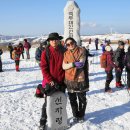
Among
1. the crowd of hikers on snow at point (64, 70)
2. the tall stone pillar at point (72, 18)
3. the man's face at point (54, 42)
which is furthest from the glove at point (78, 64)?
the tall stone pillar at point (72, 18)

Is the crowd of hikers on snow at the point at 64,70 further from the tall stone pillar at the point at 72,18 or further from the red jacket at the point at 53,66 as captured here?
the tall stone pillar at the point at 72,18

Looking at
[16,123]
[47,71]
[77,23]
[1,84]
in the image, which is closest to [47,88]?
[47,71]

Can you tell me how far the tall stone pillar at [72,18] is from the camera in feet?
66.0

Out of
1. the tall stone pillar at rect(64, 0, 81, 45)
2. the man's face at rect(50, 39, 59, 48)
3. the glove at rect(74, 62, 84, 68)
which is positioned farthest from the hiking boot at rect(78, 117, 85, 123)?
the tall stone pillar at rect(64, 0, 81, 45)

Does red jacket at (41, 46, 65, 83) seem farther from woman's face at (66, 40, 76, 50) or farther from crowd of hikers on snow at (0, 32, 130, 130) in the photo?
woman's face at (66, 40, 76, 50)

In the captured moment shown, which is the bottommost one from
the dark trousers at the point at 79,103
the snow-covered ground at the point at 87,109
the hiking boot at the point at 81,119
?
the snow-covered ground at the point at 87,109

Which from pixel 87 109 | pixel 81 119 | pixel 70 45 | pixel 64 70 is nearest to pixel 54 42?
pixel 70 45

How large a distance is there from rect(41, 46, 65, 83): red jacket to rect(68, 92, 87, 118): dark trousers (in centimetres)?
61

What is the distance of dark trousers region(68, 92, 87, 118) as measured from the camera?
6.58 metres

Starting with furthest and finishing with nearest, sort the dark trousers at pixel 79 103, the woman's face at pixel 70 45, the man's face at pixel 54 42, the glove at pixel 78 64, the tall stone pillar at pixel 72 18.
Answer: the tall stone pillar at pixel 72 18 → the dark trousers at pixel 79 103 → the woman's face at pixel 70 45 → the glove at pixel 78 64 → the man's face at pixel 54 42

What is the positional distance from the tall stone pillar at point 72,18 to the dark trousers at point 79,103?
1396 cm

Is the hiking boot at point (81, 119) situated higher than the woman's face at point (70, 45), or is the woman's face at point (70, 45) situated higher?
the woman's face at point (70, 45)

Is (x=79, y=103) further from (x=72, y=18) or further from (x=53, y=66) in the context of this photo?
(x=72, y=18)

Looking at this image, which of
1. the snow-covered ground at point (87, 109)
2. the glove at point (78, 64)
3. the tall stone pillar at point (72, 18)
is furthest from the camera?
the tall stone pillar at point (72, 18)
